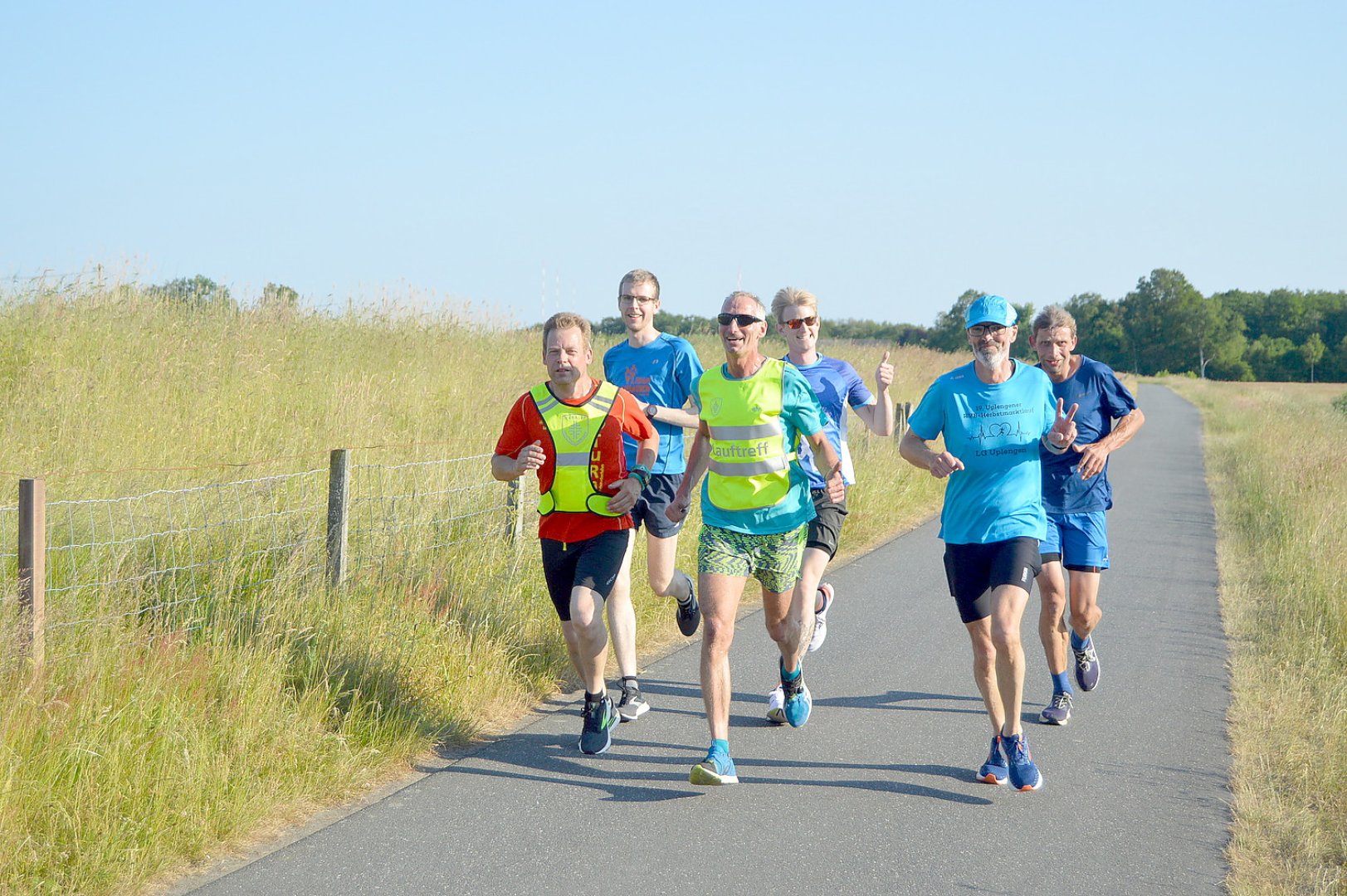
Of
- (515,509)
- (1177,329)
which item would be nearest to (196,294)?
(515,509)

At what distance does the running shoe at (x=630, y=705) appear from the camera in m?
6.29

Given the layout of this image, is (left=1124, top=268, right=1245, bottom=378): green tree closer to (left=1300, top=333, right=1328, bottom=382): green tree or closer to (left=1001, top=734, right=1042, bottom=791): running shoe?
(left=1300, top=333, right=1328, bottom=382): green tree

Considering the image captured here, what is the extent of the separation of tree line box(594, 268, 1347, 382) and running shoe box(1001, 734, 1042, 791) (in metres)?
124

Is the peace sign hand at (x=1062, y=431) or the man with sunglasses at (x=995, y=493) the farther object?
the peace sign hand at (x=1062, y=431)

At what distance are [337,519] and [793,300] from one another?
276cm

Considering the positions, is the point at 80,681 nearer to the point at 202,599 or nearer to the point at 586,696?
the point at 202,599

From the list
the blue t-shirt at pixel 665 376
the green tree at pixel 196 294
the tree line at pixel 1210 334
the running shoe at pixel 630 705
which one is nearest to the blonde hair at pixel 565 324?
the blue t-shirt at pixel 665 376

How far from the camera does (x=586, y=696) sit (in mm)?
5809

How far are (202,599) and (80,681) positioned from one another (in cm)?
165

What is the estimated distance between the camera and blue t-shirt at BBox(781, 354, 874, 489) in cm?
661

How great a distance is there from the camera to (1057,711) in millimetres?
6367

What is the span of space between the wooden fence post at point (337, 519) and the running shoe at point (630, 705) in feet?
5.64

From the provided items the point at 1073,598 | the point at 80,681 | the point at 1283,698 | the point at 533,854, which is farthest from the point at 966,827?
the point at 80,681

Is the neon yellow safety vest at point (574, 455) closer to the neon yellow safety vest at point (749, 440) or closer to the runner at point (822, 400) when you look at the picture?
the neon yellow safety vest at point (749, 440)
